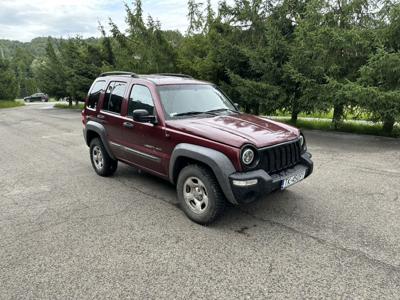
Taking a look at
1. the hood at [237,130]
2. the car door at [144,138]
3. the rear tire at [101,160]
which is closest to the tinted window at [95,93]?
the rear tire at [101,160]

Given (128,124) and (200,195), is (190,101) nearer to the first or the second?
(128,124)

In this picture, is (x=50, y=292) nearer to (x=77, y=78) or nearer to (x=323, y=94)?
(x=323, y=94)

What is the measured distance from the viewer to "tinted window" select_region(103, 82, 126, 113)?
5.45 metres

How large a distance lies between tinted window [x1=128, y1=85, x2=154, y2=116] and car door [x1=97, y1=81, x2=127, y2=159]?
26cm

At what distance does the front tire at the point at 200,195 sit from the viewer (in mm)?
3895

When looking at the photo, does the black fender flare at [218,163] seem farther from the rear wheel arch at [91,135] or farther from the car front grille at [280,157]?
the rear wheel arch at [91,135]

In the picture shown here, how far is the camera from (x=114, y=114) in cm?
554

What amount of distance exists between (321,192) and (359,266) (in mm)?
2164

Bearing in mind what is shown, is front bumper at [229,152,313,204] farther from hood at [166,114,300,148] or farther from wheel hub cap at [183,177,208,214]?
wheel hub cap at [183,177,208,214]

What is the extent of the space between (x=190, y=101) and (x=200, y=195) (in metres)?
1.56

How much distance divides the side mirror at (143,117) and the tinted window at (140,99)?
0.49 feet

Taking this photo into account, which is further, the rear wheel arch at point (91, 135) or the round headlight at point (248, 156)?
the rear wheel arch at point (91, 135)

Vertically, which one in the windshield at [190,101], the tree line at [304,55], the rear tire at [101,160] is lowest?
the rear tire at [101,160]

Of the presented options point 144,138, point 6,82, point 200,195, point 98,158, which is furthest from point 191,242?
point 6,82
